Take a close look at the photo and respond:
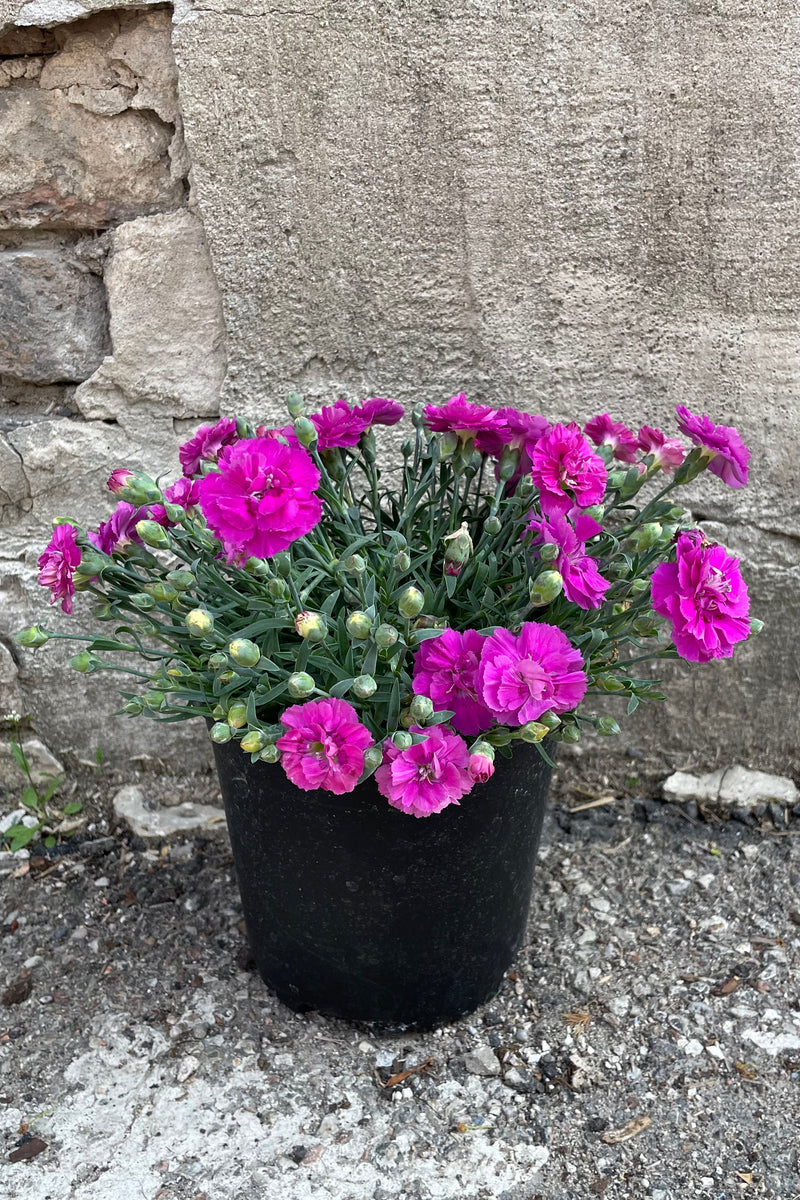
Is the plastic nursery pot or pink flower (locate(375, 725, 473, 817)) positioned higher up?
pink flower (locate(375, 725, 473, 817))

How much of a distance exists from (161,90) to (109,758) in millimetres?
1311

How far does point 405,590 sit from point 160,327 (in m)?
0.93

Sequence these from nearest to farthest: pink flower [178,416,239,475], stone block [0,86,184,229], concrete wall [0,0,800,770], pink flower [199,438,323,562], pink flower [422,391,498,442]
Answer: pink flower [199,438,323,562]
pink flower [422,391,498,442]
pink flower [178,416,239,475]
concrete wall [0,0,800,770]
stone block [0,86,184,229]

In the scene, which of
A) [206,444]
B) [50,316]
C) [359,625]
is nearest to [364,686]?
[359,625]

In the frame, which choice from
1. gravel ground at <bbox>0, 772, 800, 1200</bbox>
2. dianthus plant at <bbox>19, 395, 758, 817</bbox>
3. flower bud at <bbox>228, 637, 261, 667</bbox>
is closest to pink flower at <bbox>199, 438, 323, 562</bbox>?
dianthus plant at <bbox>19, 395, 758, 817</bbox>

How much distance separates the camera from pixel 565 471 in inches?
48.7

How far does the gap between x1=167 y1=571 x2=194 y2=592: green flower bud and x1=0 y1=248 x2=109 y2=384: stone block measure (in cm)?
79

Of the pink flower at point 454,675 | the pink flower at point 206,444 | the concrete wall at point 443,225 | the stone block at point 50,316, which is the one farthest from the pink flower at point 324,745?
the stone block at point 50,316

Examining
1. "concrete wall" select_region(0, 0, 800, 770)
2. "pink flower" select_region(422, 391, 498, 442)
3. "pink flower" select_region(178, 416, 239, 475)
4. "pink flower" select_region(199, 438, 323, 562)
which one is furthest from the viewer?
"concrete wall" select_region(0, 0, 800, 770)

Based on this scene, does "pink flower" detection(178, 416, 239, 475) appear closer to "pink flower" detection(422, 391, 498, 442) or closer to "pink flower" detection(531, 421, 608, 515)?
"pink flower" detection(422, 391, 498, 442)

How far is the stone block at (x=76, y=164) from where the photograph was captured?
1729 millimetres

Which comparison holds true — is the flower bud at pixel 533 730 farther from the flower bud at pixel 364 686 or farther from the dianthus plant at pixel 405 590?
the flower bud at pixel 364 686

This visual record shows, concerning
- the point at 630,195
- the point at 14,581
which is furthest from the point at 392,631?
the point at 14,581

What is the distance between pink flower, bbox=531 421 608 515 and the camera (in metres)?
1.24
